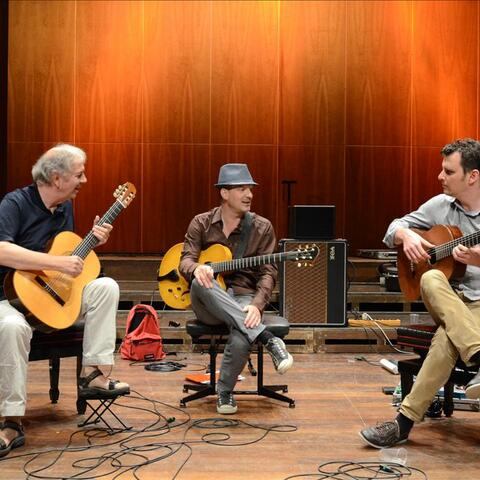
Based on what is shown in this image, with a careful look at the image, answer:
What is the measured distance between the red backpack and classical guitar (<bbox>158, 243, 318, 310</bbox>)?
0.87 m

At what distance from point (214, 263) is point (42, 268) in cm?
117

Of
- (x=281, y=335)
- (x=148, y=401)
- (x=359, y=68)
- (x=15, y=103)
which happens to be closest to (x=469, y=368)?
(x=281, y=335)

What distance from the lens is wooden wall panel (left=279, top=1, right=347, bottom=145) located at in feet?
29.1

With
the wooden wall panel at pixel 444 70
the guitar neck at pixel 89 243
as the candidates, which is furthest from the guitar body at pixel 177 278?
the wooden wall panel at pixel 444 70

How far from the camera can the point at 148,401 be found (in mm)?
4344

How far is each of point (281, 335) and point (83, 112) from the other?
5476 mm

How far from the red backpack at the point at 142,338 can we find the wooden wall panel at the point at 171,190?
309 cm

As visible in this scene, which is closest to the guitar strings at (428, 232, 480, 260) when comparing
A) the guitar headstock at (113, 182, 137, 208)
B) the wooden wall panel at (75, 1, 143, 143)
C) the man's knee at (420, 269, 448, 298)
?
the man's knee at (420, 269, 448, 298)

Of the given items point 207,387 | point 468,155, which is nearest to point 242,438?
point 207,387

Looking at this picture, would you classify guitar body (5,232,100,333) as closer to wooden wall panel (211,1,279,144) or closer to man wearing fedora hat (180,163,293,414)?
man wearing fedora hat (180,163,293,414)

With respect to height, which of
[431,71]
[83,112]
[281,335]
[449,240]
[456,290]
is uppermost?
[431,71]

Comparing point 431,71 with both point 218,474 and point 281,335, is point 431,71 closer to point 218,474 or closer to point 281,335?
point 281,335

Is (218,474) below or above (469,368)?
below

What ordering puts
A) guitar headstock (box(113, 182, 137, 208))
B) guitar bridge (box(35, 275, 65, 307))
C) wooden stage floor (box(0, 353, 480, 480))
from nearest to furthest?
1. wooden stage floor (box(0, 353, 480, 480))
2. guitar bridge (box(35, 275, 65, 307))
3. guitar headstock (box(113, 182, 137, 208))
